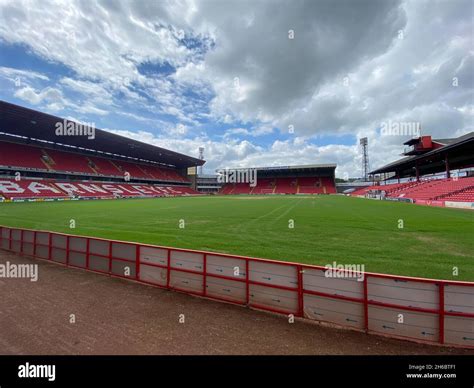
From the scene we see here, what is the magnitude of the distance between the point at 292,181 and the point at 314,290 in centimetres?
8571

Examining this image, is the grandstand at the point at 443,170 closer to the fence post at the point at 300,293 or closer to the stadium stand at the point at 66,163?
the fence post at the point at 300,293

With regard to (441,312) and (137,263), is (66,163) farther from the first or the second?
(441,312)

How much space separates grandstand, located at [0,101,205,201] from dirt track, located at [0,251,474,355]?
44059mm

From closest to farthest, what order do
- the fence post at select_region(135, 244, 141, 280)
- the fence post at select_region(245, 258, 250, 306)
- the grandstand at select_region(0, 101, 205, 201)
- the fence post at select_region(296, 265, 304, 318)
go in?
the fence post at select_region(296, 265, 304, 318), the fence post at select_region(245, 258, 250, 306), the fence post at select_region(135, 244, 141, 280), the grandstand at select_region(0, 101, 205, 201)

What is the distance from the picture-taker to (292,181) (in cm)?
8838

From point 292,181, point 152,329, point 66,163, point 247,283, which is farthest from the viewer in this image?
point 292,181

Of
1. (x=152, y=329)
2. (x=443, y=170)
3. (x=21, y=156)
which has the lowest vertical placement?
(x=152, y=329)

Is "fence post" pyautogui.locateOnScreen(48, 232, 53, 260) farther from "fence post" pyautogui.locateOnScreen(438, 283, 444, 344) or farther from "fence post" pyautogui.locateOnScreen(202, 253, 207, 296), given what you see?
"fence post" pyautogui.locateOnScreen(438, 283, 444, 344)

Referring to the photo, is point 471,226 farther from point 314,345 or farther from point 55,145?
point 55,145

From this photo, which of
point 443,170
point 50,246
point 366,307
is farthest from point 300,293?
point 443,170

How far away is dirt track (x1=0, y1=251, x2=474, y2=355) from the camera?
4.10 meters

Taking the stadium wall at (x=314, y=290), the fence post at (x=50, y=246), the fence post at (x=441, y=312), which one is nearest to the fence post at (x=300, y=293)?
the stadium wall at (x=314, y=290)

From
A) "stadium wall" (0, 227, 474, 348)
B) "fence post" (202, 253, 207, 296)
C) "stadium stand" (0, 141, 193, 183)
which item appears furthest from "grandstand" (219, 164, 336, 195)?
"fence post" (202, 253, 207, 296)
